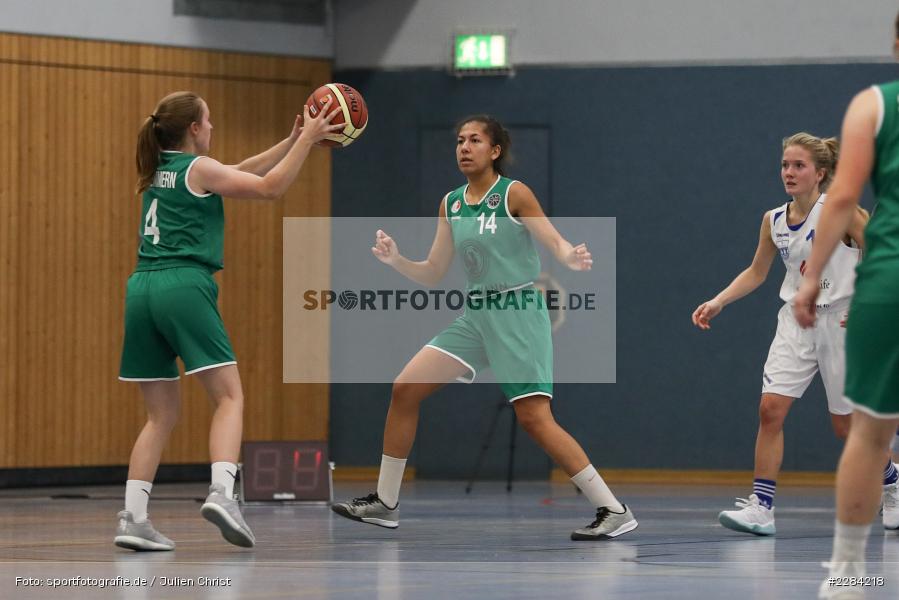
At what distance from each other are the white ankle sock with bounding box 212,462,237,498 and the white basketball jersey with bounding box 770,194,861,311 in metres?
3.02

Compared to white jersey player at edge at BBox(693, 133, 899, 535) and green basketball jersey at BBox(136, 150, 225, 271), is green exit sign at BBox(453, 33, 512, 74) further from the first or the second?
green basketball jersey at BBox(136, 150, 225, 271)

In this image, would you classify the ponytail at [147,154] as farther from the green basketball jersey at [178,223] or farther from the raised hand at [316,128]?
the raised hand at [316,128]

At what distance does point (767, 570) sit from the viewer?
205 inches

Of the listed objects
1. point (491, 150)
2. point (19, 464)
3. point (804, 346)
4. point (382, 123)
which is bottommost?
point (19, 464)

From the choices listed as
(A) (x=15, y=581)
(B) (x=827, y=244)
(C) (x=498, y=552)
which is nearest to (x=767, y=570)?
(C) (x=498, y=552)

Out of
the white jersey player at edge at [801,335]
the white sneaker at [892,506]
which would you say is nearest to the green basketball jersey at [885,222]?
the white jersey player at edge at [801,335]

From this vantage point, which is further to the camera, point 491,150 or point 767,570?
point 491,150

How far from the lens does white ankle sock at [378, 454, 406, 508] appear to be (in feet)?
22.1

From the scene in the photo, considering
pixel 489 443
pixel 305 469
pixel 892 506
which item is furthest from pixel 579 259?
pixel 489 443

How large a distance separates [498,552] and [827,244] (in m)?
2.55

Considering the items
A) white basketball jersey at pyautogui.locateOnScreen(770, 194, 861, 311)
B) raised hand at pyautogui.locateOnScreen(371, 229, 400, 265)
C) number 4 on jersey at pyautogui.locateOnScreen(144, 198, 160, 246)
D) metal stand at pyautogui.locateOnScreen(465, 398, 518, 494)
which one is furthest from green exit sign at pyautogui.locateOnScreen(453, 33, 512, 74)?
number 4 on jersey at pyautogui.locateOnScreen(144, 198, 160, 246)

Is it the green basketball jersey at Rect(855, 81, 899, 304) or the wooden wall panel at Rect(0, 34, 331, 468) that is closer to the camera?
the green basketball jersey at Rect(855, 81, 899, 304)

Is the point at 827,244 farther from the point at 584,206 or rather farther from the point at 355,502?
the point at 584,206

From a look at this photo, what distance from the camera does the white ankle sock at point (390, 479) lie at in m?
6.75
